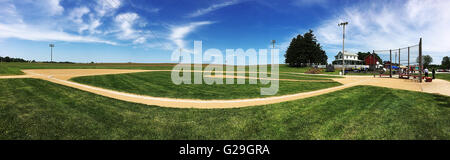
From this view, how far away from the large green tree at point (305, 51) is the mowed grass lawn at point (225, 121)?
51825 millimetres

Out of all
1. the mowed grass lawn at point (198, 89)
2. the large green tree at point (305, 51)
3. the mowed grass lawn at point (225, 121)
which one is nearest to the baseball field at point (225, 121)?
the mowed grass lawn at point (225, 121)

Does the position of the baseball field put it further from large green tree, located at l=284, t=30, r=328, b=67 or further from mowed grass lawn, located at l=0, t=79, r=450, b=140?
large green tree, located at l=284, t=30, r=328, b=67

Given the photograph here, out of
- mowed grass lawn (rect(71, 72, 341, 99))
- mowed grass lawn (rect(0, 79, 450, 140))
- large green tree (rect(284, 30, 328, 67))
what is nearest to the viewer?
mowed grass lawn (rect(0, 79, 450, 140))

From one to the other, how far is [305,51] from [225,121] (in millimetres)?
57599

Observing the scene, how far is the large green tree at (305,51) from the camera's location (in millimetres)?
55688

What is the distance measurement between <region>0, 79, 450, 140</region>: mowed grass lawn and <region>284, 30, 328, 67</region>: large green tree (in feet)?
170

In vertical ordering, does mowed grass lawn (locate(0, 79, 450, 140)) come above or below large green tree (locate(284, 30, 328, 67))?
below

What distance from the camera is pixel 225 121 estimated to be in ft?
18.5

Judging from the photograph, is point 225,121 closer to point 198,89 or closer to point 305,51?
point 198,89

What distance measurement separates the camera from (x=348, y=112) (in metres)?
6.16

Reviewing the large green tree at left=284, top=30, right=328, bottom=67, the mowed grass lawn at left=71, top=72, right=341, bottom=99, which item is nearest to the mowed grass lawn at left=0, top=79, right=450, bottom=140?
the mowed grass lawn at left=71, top=72, right=341, bottom=99

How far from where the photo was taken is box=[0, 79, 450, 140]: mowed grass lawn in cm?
443

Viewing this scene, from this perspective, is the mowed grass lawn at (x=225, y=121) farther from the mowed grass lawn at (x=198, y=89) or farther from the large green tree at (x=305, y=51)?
the large green tree at (x=305, y=51)
